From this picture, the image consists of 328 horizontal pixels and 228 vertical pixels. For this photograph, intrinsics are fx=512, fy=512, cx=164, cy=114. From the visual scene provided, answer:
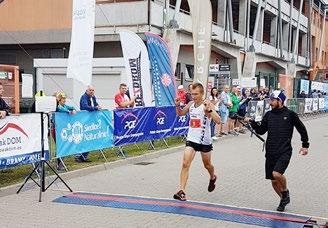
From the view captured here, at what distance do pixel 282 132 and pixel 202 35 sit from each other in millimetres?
9866

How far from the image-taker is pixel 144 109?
45.2 feet

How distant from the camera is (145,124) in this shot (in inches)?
548

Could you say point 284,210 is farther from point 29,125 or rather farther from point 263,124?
point 29,125

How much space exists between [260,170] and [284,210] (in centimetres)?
394

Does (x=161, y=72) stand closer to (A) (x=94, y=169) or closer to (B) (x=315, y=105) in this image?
(A) (x=94, y=169)

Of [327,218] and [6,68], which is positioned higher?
[6,68]

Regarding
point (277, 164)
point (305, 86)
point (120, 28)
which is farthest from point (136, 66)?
point (305, 86)

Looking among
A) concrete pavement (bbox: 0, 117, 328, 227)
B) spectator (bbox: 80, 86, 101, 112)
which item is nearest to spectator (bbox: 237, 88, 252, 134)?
concrete pavement (bbox: 0, 117, 328, 227)

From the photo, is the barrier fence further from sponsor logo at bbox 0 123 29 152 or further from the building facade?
the building facade

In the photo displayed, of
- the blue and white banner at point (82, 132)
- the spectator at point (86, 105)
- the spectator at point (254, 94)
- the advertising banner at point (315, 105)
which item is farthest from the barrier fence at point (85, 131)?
the advertising banner at point (315, 105)

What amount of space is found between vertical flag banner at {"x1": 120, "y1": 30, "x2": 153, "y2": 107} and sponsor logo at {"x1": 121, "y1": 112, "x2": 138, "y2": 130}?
1.57 metres

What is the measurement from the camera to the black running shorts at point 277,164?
7.49 m

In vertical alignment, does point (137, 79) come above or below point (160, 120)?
above

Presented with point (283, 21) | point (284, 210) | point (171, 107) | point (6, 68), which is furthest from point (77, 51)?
point (283, 21)
